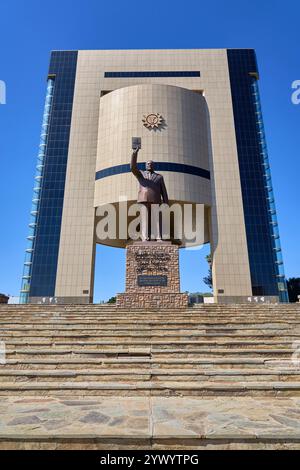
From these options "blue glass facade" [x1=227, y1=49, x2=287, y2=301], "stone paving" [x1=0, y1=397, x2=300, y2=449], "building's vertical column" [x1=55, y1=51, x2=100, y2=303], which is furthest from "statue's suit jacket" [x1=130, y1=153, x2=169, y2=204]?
"blue glass facade" [x1=227, y1=49, x2=287, y2=301]

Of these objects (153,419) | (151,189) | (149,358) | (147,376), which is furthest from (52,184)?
(153,419)

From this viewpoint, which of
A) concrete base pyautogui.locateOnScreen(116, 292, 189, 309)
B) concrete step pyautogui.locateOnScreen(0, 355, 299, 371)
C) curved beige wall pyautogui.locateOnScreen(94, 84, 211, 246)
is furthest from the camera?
curved beige wall pyautogui.locateOnScreen(94, 84, 211, 246)

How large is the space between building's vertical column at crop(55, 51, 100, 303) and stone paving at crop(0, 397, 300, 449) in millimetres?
27288

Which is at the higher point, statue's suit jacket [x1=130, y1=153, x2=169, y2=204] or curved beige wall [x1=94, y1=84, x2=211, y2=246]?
curved beige wall [x1=94, y1=84, x2=211, y2=246]

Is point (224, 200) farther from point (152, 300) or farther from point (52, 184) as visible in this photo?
point (152, 300)

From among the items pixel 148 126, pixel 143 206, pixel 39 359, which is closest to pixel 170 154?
pixel 148 126

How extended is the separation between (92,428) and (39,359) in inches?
139

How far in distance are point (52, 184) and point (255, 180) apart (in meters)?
24.8

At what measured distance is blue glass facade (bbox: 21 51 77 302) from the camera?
32.3 metres

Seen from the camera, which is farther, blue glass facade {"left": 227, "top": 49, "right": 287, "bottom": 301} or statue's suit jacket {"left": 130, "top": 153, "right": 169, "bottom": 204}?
blue glass facade {"left": 227, "top": 49, "right": 287, "bottom": 301}

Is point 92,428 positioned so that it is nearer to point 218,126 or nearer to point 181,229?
point 181,229

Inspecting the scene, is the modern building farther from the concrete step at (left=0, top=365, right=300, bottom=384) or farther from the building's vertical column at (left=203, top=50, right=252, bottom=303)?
the concrete step at (left=0, top=365, right=300, bottom=384)

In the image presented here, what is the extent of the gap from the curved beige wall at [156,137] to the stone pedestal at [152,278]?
16.4m

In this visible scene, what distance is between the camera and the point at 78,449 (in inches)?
128
